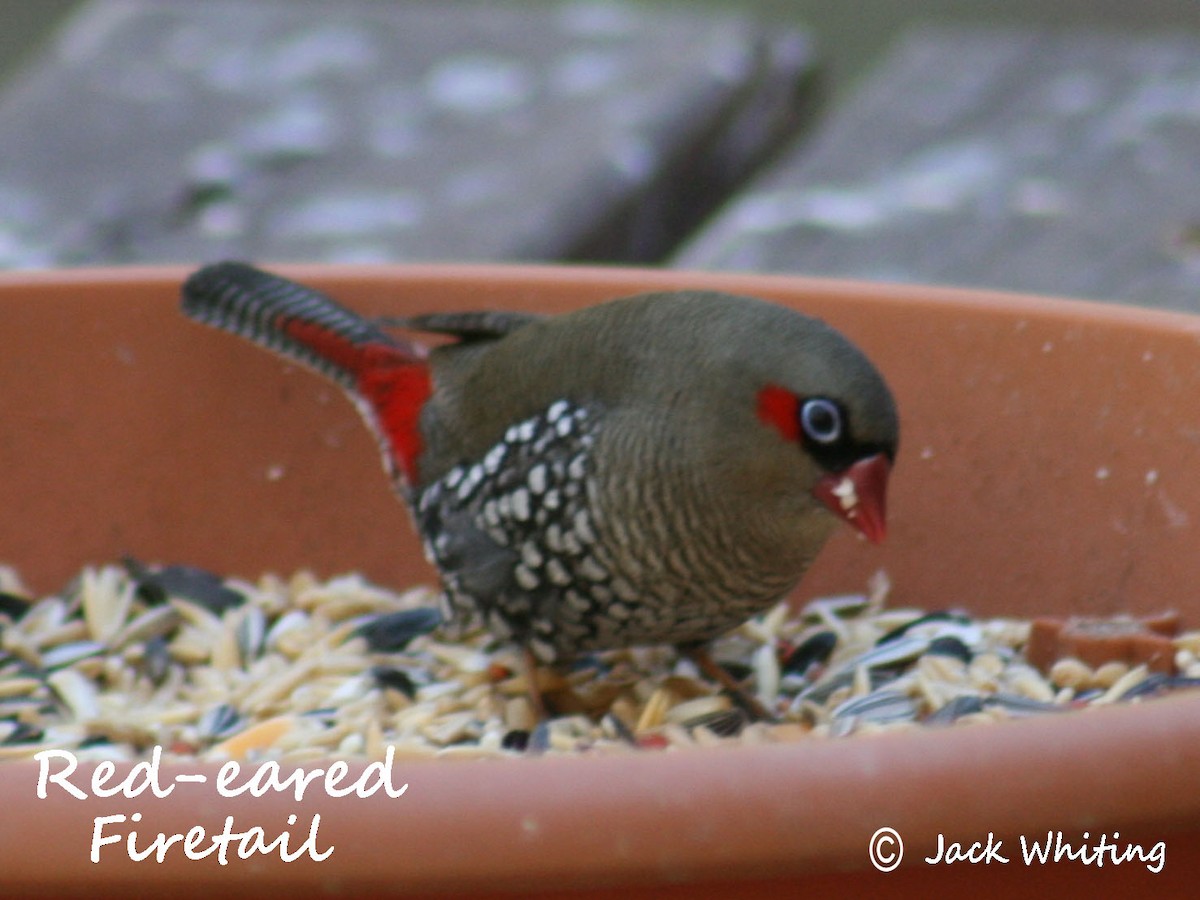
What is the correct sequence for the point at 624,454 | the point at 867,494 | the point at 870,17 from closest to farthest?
the point at 867,494 → the point at 624,454 → the point at 870,17

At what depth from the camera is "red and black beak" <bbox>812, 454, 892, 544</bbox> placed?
1771 millimetres

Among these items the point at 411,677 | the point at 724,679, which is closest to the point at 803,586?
the point at 724,679

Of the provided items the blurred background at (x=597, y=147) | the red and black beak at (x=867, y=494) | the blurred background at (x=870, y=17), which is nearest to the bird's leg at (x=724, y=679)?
the red and black beak at (x=867, y=494)

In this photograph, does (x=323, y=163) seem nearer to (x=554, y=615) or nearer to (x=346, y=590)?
(x=346, y=590)

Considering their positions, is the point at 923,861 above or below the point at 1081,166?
below

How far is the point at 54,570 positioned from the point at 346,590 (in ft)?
1.21

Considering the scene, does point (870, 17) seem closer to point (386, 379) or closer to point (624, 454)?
point (386, 379)

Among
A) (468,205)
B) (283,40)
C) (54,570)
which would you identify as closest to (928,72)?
(468,205)

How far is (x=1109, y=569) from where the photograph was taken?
1.95m

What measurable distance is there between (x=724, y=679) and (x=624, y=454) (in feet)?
1.08

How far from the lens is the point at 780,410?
1.81m

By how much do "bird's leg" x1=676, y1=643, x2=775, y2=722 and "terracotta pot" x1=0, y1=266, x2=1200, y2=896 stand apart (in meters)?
0.20

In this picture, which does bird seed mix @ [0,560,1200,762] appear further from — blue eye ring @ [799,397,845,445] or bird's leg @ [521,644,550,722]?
blue eye ring @ [799,397,845,445]

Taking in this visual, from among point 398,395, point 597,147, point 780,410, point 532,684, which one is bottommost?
point 532,684
